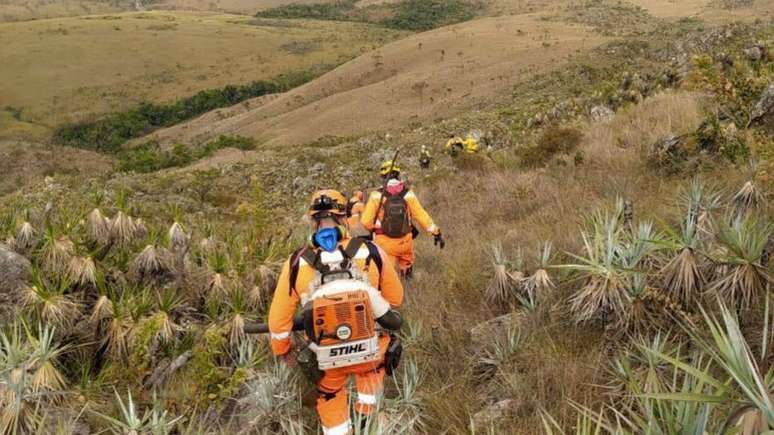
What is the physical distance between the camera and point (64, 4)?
571 feet

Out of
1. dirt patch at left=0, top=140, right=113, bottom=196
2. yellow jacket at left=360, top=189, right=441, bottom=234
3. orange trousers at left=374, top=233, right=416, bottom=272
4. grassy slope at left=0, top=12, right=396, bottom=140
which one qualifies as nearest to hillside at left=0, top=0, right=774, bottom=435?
orange trousers at left=374, top=233, right=416, bottom=272

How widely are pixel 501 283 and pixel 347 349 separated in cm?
227

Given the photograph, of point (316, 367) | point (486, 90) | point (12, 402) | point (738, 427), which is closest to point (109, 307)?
point (12, 402)

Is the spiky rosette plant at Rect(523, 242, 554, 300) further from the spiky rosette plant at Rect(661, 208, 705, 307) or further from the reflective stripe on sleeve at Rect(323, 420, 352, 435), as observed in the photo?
the reflective stripe on sleeve at Rect(323, 420, 352, 435)

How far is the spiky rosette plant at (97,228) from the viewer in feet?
22.7

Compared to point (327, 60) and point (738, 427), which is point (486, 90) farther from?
point (327, 60)

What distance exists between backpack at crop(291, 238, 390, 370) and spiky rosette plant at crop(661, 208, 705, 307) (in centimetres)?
211

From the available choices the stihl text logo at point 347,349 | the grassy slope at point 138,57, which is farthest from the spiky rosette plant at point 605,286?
the grassy slope at point 138,57

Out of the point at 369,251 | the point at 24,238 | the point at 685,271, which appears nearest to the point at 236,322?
the point at 369,251

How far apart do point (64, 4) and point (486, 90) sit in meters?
186

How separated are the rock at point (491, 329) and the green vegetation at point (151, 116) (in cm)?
7680

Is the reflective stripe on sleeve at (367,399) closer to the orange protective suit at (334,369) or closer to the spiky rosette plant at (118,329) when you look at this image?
the orange protective suit at (334,369)

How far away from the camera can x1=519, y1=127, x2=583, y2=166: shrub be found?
11633 millimetres

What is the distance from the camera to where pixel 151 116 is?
272 ft
